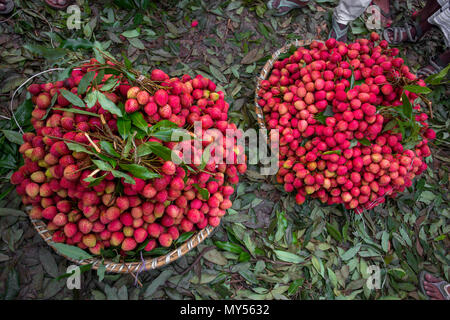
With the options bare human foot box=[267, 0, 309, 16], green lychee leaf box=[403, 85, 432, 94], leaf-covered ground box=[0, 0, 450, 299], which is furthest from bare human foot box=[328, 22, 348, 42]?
green lychee leaf box=[403, 85, 432, 94]

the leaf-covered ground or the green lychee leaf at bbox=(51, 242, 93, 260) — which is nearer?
the green lychee leaf at bbox=(51, 242, 93, 260)

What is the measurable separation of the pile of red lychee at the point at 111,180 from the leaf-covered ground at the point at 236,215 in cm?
23

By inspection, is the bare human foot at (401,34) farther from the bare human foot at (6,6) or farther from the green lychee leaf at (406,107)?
the bare human foot at (6,6)

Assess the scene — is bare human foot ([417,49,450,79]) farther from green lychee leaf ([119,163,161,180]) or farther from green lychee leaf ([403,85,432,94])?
green lychee leaf ([119,163,161,180])

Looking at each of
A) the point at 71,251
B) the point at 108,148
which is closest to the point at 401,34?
the point at 108,148

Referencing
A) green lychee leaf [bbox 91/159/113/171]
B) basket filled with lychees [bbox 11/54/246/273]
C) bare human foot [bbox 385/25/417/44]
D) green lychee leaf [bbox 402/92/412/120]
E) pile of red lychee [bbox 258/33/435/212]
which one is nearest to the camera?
green lychee leaf [bbox 91/159/113/171]

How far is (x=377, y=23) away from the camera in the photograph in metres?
2.11

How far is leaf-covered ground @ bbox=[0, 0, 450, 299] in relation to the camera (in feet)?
3.76

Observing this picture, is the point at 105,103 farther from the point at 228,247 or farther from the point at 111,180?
the point at 228,247

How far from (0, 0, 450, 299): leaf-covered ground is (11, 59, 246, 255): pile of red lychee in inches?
8.9

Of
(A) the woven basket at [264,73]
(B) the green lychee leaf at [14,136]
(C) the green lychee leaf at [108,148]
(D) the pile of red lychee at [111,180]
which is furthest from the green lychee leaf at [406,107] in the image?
(B) the green lychee leaf at [14,136]

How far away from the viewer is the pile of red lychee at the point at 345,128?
1214 millimetres

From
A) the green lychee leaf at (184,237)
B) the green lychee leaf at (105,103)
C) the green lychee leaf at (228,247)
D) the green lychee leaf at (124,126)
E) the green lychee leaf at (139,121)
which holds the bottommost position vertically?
the green lychee leaf at (228,247)
